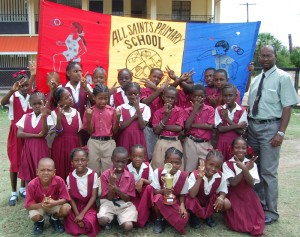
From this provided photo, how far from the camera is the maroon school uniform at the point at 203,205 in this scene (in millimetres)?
3773

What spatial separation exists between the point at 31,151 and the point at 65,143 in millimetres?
411

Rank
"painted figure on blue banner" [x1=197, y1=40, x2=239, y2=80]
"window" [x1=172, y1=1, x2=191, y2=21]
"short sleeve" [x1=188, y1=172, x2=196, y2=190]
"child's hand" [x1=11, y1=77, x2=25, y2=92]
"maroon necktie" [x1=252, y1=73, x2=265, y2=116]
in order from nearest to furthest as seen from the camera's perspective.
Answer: "short sleeve" [x1=188, y1=172, x2=196, y2=190]
"maroon necktie" [x1=252, y1=73, x2=265, y2=116]
"child's hand" [x1=11, y1=77, x2=25, y2=92]
"painted figure on blue banner" [x1=197, y1=40, x2=239, y2=80]
"window" [x1=172, y1=1, x2=191, y2=21]

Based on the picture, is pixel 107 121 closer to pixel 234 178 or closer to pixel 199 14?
pixel 234 178

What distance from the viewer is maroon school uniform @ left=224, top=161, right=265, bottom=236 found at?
3746 mm

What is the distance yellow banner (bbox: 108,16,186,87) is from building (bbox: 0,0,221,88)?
39.2 ft

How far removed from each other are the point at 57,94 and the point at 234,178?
2094 millimetres

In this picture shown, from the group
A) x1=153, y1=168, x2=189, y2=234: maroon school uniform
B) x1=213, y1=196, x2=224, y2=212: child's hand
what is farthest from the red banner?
x1=213, y1=196, x2=224, y2=212: child's hand

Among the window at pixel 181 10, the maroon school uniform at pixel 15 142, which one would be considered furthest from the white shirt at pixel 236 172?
the window at pixel 181 10

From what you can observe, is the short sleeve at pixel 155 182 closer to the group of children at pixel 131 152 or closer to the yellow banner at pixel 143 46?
the group of children at pixel 131 152

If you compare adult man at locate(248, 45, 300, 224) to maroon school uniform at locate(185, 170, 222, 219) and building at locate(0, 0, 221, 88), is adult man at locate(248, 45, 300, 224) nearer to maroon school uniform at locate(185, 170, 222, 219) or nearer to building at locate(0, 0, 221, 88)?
maroon school uniform at locate(185, 170, 222, 219)

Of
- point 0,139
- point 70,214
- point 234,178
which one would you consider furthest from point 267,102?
point 0,139

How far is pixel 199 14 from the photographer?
2275cm

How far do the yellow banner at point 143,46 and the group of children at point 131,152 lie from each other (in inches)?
28.8

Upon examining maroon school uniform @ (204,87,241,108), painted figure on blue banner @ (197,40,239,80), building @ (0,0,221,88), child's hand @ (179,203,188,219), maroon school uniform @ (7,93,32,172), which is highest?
building @ (0,0,221,88)
